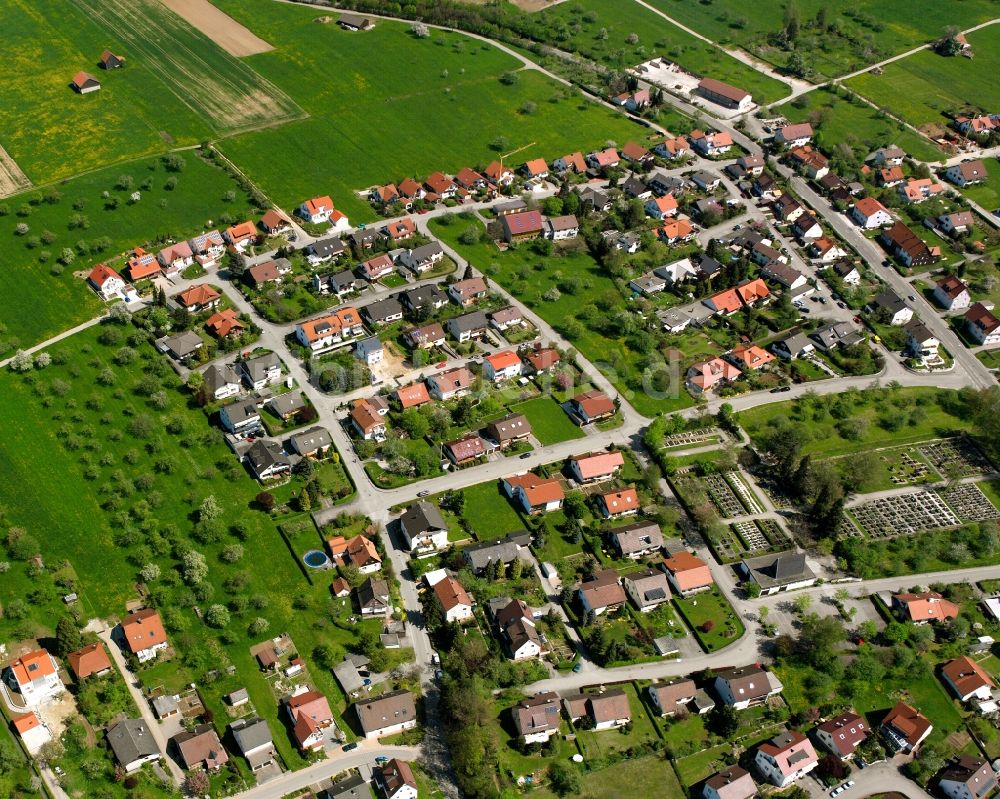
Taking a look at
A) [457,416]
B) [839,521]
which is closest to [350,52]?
[457,416]

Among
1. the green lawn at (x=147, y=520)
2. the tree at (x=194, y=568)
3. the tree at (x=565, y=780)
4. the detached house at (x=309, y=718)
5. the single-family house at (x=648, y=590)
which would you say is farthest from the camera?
the single-family house at (x=648, y=590)

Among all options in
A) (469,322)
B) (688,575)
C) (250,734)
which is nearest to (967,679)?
(688,575)

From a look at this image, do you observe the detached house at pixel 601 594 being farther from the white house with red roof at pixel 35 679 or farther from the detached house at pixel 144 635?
the white house with red roof at pixel 35 679

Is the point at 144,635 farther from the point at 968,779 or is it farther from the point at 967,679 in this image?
the point at 967,679

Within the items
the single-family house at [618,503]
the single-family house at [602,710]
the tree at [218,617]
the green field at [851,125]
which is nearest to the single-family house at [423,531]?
the single-family house at [618,503]

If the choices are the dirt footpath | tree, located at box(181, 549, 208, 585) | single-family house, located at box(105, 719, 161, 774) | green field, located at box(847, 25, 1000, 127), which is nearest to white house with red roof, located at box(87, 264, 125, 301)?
tree, located at box(181, 549, 208, 585)

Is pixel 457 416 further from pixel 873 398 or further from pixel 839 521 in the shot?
pixel 873 398
